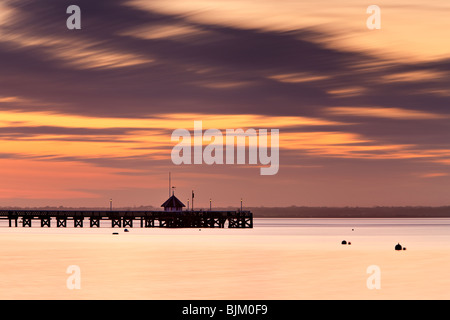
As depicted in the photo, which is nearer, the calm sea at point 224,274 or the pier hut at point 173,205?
the calm sea at point 224,274

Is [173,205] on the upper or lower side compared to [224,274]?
upper

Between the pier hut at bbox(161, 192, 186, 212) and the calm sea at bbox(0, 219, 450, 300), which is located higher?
the pier hut at bbox(161, 192, 186, 212)

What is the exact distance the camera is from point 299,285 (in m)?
35.5

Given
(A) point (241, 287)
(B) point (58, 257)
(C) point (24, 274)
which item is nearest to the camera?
(A) point (241, 287)

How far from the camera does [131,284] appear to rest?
35875mm

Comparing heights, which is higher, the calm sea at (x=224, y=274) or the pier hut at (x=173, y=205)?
the pier hut at (x=173, y=205)

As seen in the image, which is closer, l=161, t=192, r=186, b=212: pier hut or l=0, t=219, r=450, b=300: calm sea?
l=0, t=219, r=450, b=300: calm sea

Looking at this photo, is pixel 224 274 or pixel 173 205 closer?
pixel 224 274
